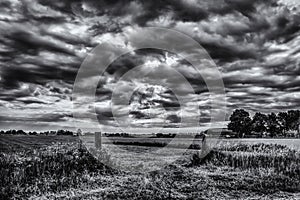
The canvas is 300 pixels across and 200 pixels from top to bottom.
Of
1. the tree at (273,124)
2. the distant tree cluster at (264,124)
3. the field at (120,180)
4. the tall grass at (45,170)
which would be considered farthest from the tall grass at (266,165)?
the tree at (273,124)

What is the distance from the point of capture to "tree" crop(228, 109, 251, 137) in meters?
83.9

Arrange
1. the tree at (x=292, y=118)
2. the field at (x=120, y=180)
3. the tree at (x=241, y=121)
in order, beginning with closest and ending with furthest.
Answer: the field at (x=120, y=180), the tree at (x=241, y=121), the tree at (x=292, y=118)

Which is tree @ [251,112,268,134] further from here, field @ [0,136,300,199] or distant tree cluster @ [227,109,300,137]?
field @ [0,136,300,199]

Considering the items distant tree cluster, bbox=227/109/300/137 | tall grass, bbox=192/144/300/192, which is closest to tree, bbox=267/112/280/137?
distant tree cluster, bbox=227/109/300/137

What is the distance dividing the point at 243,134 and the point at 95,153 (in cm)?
7666

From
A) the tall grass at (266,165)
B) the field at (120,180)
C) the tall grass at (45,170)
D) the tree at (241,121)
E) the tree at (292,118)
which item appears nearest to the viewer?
the field at (120,180)

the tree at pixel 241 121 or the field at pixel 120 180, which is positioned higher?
the tree at pixel 241 121

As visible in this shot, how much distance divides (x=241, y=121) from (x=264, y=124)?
1143 cm

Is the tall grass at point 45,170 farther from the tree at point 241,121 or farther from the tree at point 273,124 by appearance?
the tree at point 273,124

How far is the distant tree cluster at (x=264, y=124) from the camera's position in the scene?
84.0m

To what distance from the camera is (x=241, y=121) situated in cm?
8481

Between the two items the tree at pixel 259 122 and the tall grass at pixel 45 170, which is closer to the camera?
the tall grass at pixel 45 170

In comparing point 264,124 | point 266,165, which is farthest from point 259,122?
point 266,165

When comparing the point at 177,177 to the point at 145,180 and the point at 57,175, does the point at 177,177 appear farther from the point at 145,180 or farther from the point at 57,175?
the point at 57,175
